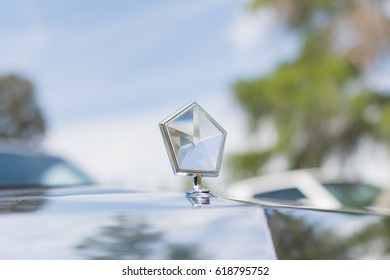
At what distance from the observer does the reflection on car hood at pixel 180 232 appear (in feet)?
3.98

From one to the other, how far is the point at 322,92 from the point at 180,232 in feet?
61.3

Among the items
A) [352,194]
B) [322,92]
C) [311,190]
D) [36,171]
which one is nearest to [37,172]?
[36,171]

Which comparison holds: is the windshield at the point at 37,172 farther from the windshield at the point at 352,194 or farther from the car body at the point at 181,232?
the windshield at the point at 352,194

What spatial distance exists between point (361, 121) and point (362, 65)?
1907mm

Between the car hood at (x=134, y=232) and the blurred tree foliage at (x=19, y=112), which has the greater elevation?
the blurred tree foliage at (x=19, y=112)

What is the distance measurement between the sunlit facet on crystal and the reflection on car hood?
101 mm

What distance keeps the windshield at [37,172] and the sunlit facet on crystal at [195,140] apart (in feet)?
5.67

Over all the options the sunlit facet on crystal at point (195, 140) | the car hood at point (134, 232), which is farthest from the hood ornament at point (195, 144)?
the car hood at point (134, 232)

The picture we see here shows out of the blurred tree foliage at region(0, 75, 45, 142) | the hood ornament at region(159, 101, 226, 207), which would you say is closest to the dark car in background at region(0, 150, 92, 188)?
the hood ornament at region(159, 101, 226, 207)

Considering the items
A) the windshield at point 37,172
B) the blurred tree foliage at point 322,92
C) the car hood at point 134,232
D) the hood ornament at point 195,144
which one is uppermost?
the blurred tree foliage at point 322,92

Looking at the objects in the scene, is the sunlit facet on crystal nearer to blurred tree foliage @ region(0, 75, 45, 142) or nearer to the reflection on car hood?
the reflection on car hood

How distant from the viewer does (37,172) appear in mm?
3658

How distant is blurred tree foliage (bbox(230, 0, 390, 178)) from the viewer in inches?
711
